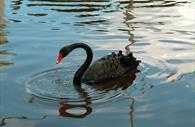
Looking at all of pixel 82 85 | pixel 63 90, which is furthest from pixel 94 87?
pixel 63 90

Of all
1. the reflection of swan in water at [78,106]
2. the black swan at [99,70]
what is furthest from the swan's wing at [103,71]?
the reflection of swan in water at [78,106]

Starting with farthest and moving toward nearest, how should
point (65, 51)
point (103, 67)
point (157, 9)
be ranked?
point (157, 9), point (103, 67), point (65, 51)

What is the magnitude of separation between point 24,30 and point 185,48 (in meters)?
3.56

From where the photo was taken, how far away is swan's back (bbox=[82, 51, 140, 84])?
7285 mm

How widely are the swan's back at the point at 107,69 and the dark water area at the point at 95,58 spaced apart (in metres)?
0.21

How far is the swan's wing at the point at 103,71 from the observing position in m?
7.28

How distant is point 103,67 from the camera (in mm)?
7336

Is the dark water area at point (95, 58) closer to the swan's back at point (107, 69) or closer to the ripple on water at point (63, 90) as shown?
the ripple on water at point (63, 90)

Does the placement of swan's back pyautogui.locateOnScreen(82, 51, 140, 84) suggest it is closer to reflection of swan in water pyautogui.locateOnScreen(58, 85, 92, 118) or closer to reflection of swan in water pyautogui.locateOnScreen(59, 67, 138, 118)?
reflection of swan in water pyautogui.locateOnScreen(59, 67, 138, 118)

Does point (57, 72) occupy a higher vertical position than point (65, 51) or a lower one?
lower

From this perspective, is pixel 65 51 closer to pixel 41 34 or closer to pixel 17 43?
pixel 17 43

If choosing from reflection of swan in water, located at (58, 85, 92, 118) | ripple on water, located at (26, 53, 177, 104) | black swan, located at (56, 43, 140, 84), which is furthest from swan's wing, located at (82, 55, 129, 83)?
reflection of swan in water, located at (58, 85, 92, 118)

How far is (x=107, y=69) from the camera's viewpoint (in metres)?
7.35

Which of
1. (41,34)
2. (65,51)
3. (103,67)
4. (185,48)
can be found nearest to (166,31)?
(185,48)
